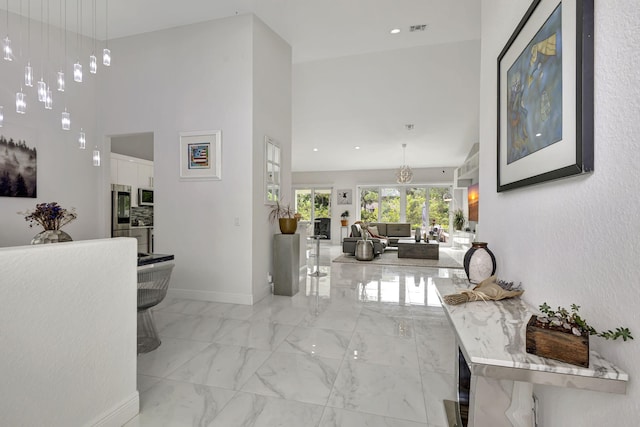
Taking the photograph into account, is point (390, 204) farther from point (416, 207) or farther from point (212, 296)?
→ point (212, 296)

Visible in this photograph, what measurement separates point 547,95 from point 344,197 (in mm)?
10742

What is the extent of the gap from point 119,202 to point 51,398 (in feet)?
13.4

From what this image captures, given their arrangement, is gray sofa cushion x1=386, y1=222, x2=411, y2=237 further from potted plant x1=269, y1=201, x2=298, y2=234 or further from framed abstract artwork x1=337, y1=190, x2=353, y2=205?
potted plant x1=269, y1=201, x2=298, y2=234

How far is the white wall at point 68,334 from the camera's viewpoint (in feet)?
4.02

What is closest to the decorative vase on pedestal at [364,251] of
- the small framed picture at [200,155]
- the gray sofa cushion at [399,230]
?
the gray sofa cushion at [399,230]

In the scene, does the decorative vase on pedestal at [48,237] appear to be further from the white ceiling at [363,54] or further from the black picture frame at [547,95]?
the black picture frame at [547,95]

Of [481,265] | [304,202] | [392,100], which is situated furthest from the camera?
[304,202]

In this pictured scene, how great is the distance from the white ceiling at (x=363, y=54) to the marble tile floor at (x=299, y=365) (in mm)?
3473

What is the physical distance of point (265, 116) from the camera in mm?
4090

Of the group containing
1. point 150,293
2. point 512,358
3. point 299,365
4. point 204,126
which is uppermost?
point 204,126

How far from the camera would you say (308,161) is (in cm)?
1083

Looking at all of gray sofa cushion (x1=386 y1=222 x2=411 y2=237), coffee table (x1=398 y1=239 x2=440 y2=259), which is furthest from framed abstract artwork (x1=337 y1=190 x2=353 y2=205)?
Result: coffee table (x1=398 y1=239 x2=440 y2=259)

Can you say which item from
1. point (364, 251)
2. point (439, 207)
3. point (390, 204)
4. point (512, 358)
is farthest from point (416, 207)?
point (512, 358)

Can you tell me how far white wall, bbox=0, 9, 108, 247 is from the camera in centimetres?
357
